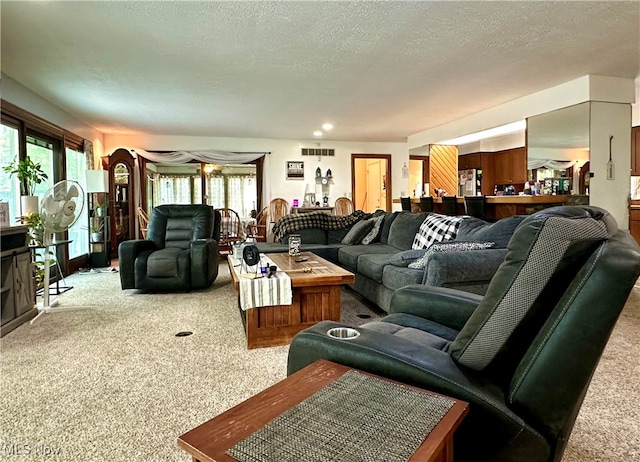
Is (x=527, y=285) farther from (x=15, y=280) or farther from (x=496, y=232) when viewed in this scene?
(x=15, y=280)

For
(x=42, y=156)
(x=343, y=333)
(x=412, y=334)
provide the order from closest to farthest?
1. (x=343, y=333)
2. (x=412, y=334)
3. (x=42, y=156)

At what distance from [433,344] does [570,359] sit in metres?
0.60

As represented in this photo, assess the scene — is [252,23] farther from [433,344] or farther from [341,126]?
[341,126]

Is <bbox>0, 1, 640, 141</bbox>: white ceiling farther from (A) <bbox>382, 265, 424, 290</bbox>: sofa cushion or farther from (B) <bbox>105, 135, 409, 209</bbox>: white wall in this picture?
(B) <bbox>105, 135, 409, 209</bbox>: white wall

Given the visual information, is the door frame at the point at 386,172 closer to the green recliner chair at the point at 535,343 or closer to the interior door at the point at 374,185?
the interior door at the point at 374,185

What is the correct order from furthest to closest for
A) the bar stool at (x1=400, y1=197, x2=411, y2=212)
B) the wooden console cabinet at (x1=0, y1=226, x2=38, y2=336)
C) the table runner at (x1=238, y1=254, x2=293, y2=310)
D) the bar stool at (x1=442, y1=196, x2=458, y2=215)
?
1. the bar stool at (x1=400, y1=197, x2=411, y2=212)
2. the bar stool at (x1=442, y1=196, x2=458, y2=215)
3. the wooden console cabinet at (x1=0, y1=226, x2=38, y2=336)
4. the table runner at (x1=238, y1=254, x2=293, y2=310)

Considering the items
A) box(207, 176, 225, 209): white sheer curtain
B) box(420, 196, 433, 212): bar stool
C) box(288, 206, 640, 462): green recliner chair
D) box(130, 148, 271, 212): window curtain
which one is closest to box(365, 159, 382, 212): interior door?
box(130, 148, 271, 212): window curtain

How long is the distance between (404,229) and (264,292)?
7.42 ft

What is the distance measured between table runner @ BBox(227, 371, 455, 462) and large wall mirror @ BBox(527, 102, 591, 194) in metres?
4.69

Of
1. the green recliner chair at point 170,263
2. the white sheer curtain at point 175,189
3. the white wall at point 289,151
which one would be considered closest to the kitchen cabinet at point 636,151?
the white wall at point 289,151

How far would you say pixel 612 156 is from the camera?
463cm

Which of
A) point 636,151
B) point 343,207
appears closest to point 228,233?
point 343,207

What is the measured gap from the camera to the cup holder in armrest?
4.53 feet

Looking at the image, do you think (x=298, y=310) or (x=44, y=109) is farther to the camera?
(x=44, y=109)
